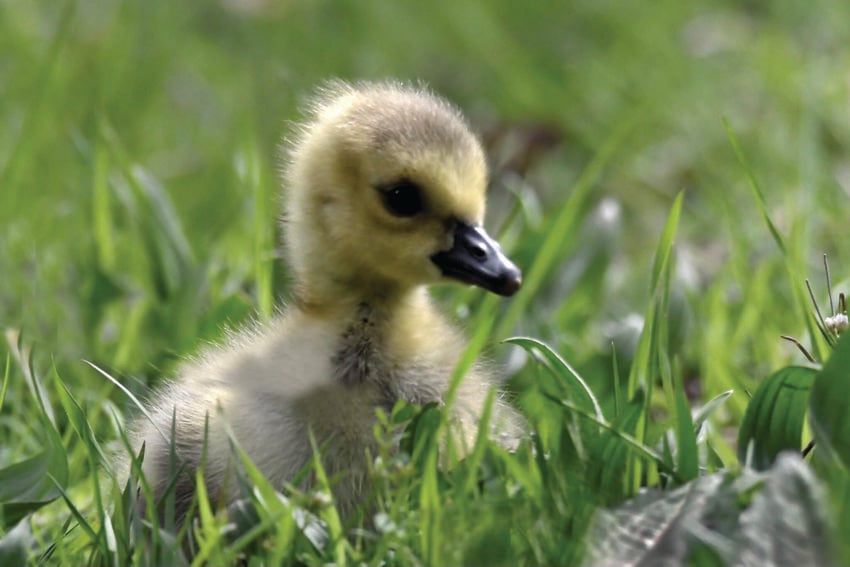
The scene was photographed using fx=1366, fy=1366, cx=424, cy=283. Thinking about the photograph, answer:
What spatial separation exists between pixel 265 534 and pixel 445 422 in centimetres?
29

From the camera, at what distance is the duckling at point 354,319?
6.91ft

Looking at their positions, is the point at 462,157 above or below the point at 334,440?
above

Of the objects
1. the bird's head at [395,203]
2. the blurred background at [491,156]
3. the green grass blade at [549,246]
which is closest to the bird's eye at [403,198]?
the bird's head at [395,203]

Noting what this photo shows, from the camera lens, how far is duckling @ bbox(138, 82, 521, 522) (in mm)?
2107

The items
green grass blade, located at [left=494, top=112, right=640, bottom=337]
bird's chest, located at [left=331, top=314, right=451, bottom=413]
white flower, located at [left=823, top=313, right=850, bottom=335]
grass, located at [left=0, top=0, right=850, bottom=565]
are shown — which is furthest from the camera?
green grass blade, located at [left=494, top=112, right=640, bottom=337]

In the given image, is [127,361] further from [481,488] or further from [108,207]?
[481,488]

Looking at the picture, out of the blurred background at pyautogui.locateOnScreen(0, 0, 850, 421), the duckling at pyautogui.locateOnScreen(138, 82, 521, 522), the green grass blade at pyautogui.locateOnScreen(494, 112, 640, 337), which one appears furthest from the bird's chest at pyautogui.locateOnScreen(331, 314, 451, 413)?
the green grass blade at pyautogui.locateOnScreen(494, 112, 640, 337)

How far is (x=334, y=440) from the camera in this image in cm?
211

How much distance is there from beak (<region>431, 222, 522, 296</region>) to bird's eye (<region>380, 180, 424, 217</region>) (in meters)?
0.08

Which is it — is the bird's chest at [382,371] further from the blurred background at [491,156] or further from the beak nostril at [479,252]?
the blurred background at [491,156]

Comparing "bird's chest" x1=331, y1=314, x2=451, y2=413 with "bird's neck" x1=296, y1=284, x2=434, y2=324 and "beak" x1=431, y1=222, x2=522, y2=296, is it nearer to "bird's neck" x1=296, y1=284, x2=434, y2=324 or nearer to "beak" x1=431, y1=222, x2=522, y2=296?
"bird's neck" x1=296, y1=284, x2=434, y2=324

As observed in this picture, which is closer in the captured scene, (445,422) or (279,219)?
(445,422)

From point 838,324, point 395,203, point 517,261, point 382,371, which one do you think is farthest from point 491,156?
point 838,324

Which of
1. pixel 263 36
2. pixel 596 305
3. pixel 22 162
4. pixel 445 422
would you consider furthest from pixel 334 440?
pixel 263 36
